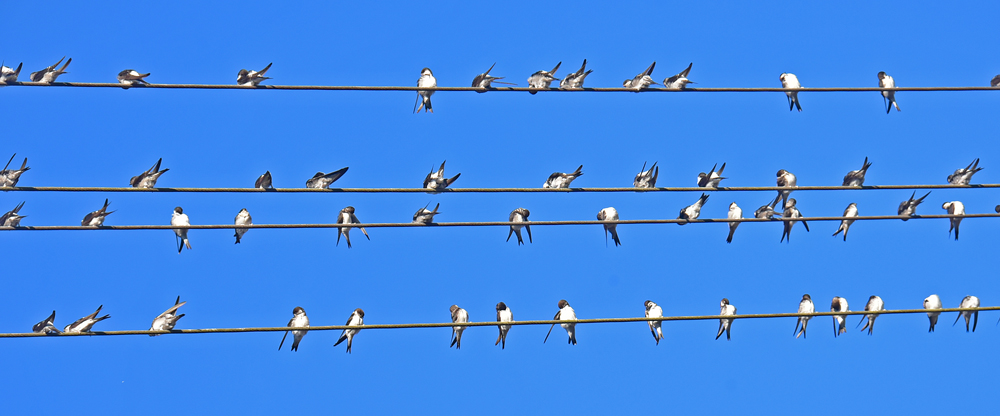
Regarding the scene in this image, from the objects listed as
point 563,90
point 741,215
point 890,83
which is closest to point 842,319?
point 741,215

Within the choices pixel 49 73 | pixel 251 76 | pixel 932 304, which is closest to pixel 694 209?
pixel 932 304

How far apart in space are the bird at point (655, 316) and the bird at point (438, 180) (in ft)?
14.4

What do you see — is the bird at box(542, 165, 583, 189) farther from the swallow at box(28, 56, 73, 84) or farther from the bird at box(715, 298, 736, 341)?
the swallow at box(28, 56, 73, 84)

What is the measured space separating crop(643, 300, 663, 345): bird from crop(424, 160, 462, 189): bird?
4.39 meters

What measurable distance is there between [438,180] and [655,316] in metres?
5.35

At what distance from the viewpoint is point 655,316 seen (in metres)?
18.2

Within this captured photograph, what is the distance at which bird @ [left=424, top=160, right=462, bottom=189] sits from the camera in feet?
46.2

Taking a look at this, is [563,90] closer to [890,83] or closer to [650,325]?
[650,325]

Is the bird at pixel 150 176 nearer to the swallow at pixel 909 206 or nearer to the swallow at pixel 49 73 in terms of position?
the swallow at pixel 49 73

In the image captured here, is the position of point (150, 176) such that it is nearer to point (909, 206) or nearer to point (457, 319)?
point (457, 319)

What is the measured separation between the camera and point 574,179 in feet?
53.2

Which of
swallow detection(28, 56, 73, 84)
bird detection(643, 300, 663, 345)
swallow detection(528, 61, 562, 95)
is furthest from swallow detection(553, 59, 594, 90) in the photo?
swallow detection(28, 56, 73, 84)

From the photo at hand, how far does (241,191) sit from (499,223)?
273cm

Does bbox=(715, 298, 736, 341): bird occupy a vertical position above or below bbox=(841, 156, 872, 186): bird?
below
